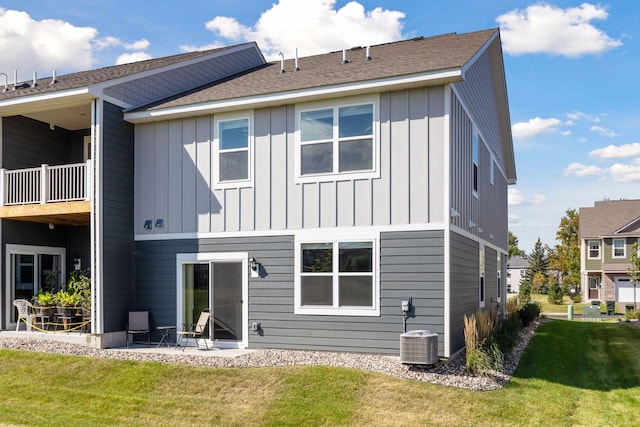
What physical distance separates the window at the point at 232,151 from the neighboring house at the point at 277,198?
0.03 m

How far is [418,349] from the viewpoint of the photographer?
34.3 ft

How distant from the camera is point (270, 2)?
17.5 metres

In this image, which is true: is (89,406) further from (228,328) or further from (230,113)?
(230,113)

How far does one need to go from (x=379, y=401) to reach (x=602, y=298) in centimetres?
3640

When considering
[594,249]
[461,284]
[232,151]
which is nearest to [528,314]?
[461,284]

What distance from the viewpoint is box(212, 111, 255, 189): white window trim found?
43.6 feet

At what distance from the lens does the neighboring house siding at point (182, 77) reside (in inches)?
567

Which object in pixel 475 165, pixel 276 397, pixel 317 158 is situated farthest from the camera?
pixel 475 165

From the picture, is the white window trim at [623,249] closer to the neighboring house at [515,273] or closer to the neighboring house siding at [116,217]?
the neighboring house at [515,273]

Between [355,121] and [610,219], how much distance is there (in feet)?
117

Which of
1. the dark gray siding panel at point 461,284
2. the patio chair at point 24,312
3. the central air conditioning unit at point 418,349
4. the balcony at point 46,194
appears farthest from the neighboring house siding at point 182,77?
the central air conditioning unit at point 418,349

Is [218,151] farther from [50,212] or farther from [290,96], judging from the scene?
[50,212]

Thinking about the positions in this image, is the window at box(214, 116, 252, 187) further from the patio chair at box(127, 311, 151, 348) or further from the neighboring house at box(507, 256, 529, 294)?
the neighboring house at box(507, 256, 529, 294)

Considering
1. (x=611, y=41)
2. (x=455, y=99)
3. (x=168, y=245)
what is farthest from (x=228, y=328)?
(x=611, y=41)
